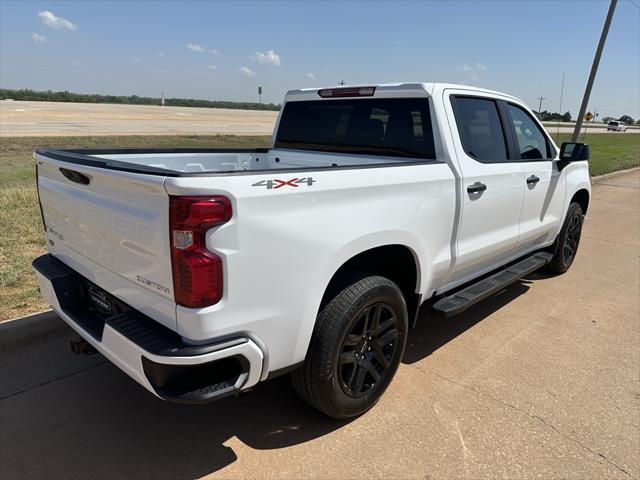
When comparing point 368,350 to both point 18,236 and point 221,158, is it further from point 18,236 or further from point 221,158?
point 18,236

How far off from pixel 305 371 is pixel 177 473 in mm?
808

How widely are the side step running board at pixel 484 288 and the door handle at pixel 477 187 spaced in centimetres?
77

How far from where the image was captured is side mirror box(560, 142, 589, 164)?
462 cm

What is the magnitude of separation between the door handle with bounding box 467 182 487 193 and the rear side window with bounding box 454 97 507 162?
22 cm

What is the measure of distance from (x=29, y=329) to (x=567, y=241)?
537 centimetres

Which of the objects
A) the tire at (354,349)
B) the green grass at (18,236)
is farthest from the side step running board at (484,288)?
the green grass at (18,236)

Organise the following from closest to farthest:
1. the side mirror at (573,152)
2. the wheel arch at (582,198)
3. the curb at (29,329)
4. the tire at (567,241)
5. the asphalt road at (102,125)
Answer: the curb at (29,329)
the side mirror at (573,152)
the tire at (567,241)
the wheel arch at (582,198)
the asphalt road at (102,125)

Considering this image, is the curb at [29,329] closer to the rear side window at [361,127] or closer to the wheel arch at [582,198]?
the rear side window at [361,127]

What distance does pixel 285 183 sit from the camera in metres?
2.19

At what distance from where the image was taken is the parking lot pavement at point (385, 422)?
253cm

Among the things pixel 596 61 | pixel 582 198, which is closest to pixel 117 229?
pixel 582 198

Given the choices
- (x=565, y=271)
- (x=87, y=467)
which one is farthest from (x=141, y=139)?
(x=87, y=467)

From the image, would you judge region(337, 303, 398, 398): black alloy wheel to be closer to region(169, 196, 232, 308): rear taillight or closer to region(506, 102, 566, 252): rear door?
region(169, 196, 232, 308): rear taillight

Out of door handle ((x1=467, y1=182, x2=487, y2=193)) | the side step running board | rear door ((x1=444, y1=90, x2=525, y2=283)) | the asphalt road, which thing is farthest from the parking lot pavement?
the asphalt road
